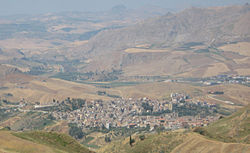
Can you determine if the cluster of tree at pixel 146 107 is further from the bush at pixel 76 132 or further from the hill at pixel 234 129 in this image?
the hill at pixel 234 129

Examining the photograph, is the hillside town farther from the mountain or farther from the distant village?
the mountain

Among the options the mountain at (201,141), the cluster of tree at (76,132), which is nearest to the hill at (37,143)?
the mountain at (201,141)

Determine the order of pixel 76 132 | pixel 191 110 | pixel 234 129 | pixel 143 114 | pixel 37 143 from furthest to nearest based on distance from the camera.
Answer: pixel 191 110 < pixel 143 114 < pixel 76 132 < pixel 234 129 < pixel 37 143

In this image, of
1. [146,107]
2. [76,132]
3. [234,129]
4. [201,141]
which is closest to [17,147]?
[201,141]

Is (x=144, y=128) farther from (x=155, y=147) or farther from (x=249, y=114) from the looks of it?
(x=155, y=147)

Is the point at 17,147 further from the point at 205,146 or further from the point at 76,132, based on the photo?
the point at 76,132

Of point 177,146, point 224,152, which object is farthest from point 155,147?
point 224,152

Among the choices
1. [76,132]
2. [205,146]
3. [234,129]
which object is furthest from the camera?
[76,132]

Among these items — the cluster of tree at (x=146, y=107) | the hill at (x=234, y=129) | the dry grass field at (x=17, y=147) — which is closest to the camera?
the dry grass field at (x=17, y=147)

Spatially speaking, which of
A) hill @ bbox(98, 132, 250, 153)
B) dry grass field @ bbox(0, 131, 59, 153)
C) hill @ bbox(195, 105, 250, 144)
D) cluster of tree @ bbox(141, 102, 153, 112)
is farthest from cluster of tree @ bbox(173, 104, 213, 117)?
dry grass field @ bbox(0, 131, 59, 153)
